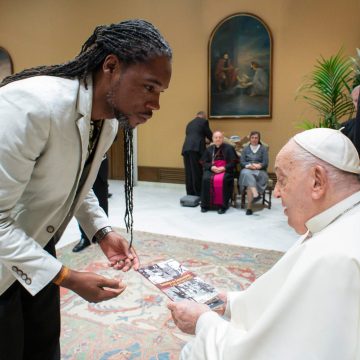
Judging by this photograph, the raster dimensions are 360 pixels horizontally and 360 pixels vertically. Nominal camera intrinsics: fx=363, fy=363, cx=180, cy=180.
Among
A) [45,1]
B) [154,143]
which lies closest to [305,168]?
[154,143]

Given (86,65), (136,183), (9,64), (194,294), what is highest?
(9,64)

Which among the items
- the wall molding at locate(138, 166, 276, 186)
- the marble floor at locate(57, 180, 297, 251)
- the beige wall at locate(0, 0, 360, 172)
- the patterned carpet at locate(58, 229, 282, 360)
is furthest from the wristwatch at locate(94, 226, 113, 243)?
the wall molding at locate(138, 166, 276, 186)

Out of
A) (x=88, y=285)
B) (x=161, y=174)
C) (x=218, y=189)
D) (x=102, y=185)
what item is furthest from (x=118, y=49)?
(x=161, y=174)

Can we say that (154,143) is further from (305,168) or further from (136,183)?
(305,168)

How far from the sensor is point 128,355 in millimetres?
2176

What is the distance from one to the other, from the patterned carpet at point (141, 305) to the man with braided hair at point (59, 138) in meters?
1.08

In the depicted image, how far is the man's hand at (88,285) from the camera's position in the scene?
3.66 feet

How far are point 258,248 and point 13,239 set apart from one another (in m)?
3.26

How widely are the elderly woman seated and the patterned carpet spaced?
178 cm

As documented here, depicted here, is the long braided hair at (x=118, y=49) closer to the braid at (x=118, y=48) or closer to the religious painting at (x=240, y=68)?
the braid at (x=118, y=48)

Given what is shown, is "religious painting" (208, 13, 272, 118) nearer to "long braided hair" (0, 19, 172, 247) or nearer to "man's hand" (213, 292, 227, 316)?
"man's hand" (213, 292, 227, 316)

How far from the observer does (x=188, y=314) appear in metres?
1.30

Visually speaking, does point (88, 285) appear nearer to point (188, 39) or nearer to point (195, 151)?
point (195, 151)

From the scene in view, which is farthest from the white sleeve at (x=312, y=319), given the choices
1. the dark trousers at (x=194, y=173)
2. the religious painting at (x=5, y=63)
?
the religious painting at (x=5, y=63)
